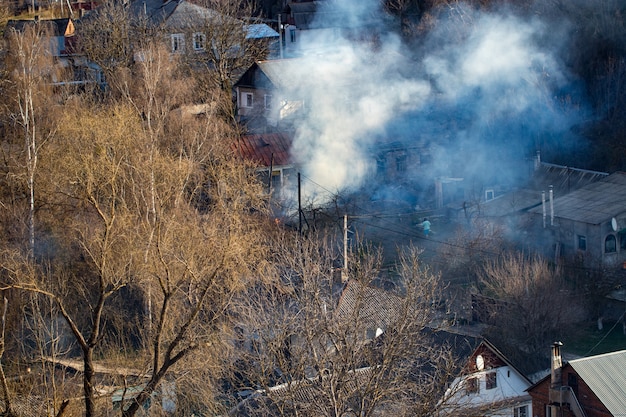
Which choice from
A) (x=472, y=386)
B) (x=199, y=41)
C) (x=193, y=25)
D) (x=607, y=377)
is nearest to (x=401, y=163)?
(x=199, y=41)

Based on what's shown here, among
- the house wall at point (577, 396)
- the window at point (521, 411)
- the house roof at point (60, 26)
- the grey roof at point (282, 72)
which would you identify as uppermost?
the house roof at point (60, 26)

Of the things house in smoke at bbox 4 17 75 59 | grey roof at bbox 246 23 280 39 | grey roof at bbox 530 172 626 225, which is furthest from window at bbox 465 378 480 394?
house in smoke at bbox 4 17 75 59

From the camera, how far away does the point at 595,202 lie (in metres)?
23.1

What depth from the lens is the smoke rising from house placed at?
27.1m

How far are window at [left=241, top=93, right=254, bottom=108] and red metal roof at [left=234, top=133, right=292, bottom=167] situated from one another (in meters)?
4.05

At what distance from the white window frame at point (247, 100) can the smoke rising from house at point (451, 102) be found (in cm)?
186

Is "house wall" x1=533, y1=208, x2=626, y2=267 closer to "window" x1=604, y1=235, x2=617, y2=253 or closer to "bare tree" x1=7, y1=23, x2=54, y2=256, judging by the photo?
"window" x1=604, y1=235, x2=617, y2=253

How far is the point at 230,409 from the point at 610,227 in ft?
38.1

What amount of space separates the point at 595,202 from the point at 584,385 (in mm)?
8696

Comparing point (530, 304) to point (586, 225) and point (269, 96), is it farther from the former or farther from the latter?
point (269, 96)

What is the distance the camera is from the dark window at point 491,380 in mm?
16344

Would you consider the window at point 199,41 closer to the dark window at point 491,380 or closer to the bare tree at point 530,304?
the bare tree at point 530,304

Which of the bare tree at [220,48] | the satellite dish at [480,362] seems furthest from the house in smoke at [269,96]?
the satellite dish at [480,362]

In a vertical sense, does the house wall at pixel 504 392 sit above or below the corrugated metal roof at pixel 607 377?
below
